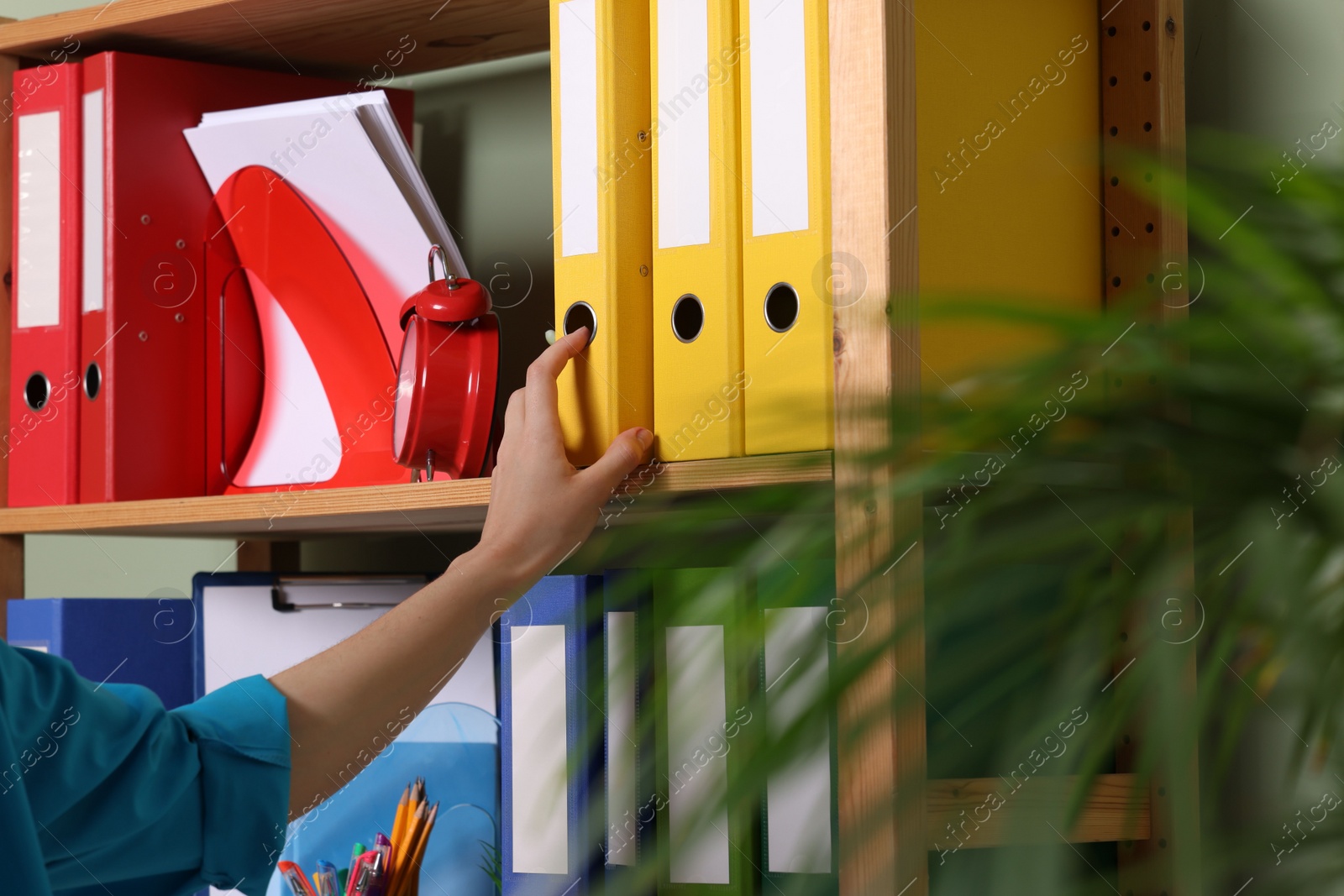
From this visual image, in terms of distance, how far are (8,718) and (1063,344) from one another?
66cm

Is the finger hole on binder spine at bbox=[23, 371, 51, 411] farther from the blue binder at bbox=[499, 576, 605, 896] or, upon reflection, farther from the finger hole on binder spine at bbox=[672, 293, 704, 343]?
the finger hole on binder spine at bbox=[672, 293, 704, 343]

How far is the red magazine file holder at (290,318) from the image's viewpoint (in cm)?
120

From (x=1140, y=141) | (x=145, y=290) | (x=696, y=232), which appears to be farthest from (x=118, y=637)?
(x=1140, y=141)

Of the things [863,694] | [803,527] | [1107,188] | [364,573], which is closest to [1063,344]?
[803,527]

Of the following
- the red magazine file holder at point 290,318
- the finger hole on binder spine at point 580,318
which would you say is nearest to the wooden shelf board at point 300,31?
the red magazine file holder at point 290,318

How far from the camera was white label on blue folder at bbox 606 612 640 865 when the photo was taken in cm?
92

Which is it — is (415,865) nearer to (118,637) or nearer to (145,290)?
(118,637)

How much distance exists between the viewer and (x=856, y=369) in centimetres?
71

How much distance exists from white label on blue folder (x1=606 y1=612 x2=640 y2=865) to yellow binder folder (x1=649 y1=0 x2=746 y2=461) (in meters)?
0.17

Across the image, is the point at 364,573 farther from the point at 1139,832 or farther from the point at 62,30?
the point at 1139,832

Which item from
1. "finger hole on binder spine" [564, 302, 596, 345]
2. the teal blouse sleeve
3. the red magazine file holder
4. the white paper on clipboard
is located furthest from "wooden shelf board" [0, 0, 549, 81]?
the teal blouse sleeve

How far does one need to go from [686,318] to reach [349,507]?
34 centimetres

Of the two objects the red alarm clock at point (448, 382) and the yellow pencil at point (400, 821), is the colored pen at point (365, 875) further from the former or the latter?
the red alarm clock at point (448, 382)

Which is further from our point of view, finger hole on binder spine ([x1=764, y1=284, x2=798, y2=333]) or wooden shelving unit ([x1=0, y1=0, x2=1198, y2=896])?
finger hole on binder spine ([x1=764, y1=284, x2=798, y2=333])
